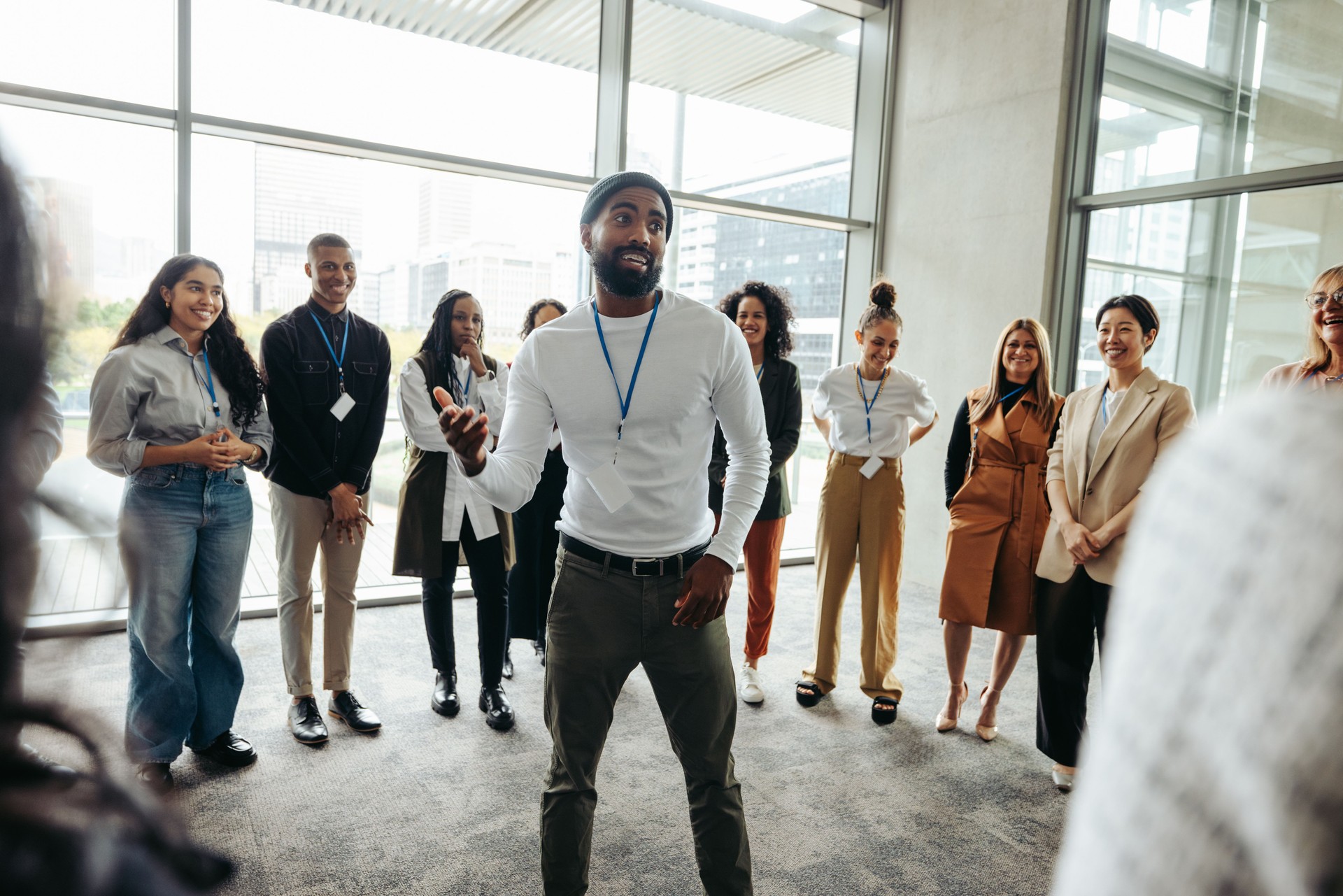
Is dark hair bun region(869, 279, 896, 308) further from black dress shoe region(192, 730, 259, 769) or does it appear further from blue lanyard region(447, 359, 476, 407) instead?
black dress shoe region(192, 730, 259, 769)

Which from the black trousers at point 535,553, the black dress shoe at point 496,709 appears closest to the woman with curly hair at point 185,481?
the black dress shoe at point 496,709

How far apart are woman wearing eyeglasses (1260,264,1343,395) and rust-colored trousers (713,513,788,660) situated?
1882 mm

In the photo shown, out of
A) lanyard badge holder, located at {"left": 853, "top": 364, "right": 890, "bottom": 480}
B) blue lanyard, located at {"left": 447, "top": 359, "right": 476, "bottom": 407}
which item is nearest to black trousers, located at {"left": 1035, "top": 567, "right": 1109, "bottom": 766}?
lanyard badge holder, located at {"left": 853, "top": 364, "right": 890, "bottom": 480}

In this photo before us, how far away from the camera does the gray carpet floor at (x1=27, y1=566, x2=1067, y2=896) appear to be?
2279 mm

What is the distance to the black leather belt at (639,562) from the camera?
6.01 feet

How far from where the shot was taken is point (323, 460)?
9.99 feet

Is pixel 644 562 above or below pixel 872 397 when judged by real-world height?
below

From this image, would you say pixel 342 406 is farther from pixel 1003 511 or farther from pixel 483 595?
pixel 1003 511

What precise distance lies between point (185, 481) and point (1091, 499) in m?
2.91

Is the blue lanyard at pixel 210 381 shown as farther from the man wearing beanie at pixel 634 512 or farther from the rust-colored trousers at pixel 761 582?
the rust-colored trousers at pixel 761 582

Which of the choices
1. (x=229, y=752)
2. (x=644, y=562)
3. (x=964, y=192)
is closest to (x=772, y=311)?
(x=644, y=562)

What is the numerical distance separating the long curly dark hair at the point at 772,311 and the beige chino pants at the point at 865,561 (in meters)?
0.57

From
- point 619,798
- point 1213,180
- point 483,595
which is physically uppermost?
point 1213,180

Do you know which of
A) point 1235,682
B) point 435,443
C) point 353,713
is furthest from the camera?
point 435,443
